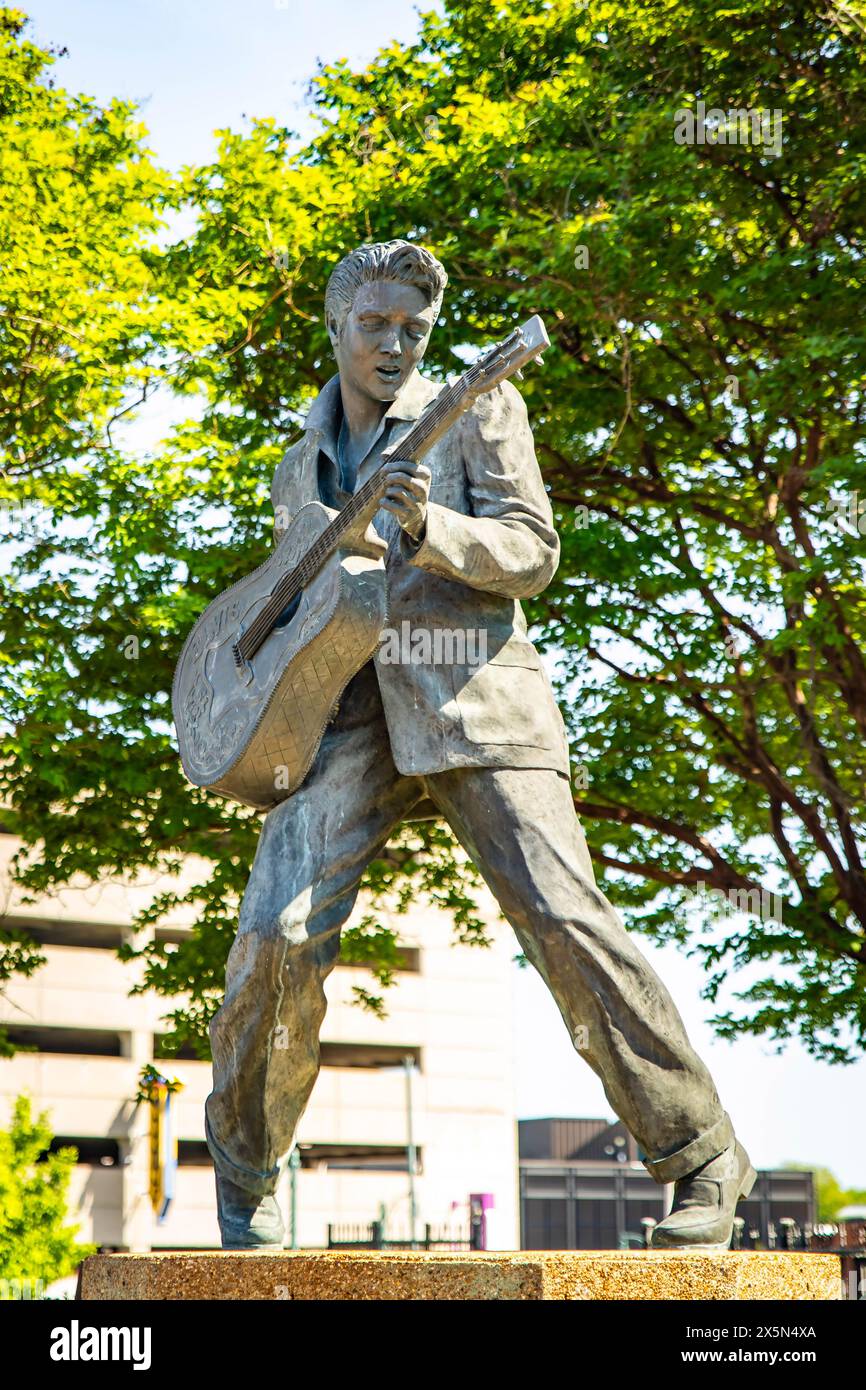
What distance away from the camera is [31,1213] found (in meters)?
19.0

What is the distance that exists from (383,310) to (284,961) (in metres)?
1.75

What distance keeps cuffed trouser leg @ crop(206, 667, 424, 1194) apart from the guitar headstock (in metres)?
1.06

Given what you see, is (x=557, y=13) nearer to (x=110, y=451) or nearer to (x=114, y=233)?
(x=114, y=233)

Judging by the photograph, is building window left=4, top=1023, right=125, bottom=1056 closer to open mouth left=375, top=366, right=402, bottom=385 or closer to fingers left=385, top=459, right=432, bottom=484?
open mouth left=375, top=366, right=402, bottom=385

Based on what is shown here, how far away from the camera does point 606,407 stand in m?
13.9

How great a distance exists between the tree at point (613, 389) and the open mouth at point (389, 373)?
7.58m

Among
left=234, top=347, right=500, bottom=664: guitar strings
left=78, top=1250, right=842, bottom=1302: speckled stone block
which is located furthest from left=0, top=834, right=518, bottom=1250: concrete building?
left=78, top=1250, right=842, bottom=1302: speckled stone block

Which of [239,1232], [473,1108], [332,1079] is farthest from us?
[473,1108]

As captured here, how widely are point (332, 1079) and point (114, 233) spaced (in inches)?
1691

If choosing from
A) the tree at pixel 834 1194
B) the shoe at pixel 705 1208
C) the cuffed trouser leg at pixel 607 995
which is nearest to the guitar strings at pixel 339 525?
the cuffed trouser leg at pixel 607 995

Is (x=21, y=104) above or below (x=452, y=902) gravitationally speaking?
above

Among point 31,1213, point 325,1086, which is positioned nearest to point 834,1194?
point 325,1086

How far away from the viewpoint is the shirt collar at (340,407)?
4781 mm

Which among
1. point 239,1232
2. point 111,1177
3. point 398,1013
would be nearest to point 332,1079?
point 398,1013
